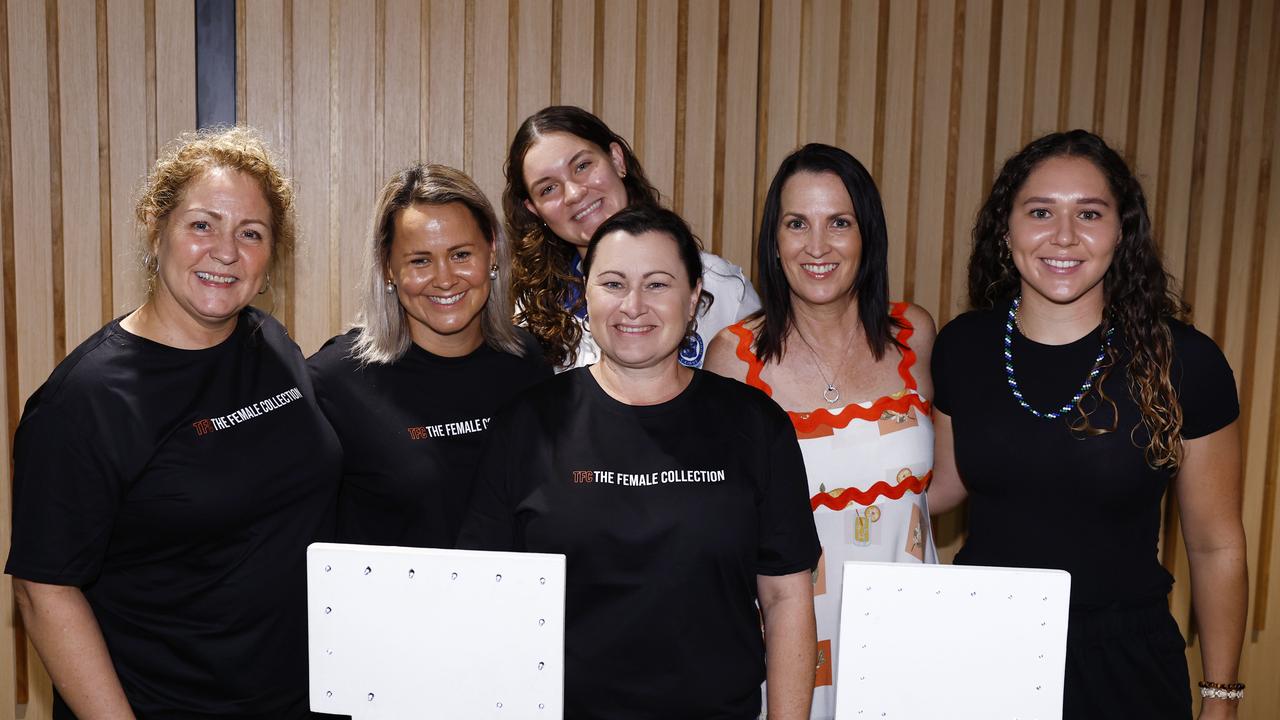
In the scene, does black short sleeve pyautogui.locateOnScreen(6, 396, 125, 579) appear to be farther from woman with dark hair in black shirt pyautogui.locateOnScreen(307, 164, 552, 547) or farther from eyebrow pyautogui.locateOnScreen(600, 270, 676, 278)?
eyebrow pyautogui.locateOnScreen(600, 270, 676, 278)

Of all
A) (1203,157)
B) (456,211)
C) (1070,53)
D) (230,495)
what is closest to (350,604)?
(230,495)

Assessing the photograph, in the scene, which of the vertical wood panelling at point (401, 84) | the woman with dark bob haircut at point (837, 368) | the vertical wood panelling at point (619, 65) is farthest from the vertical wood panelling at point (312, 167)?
the woman with dark bob haircut at point (837, 368)

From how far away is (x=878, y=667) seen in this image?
152cm

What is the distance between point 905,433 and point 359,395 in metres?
1.29

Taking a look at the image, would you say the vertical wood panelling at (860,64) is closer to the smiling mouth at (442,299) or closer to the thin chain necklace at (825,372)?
the thin chain necklace at (825,372)

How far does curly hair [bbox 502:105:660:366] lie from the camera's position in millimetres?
2545

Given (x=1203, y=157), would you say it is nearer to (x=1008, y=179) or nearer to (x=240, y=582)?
(x=1008, y=179)

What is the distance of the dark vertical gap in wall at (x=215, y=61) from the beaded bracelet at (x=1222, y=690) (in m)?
3.10

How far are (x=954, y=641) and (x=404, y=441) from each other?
1221 mm

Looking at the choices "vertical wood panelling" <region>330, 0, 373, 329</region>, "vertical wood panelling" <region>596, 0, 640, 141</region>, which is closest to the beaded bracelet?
"vertical wood panelling" <region>596, 0, 640, 141</region>

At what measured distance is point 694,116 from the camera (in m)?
3.33

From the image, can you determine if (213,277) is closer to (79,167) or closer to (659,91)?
(79,167)

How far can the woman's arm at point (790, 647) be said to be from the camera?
176 centimetres

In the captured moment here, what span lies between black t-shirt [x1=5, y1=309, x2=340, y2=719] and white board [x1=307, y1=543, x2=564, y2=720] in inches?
17.0
